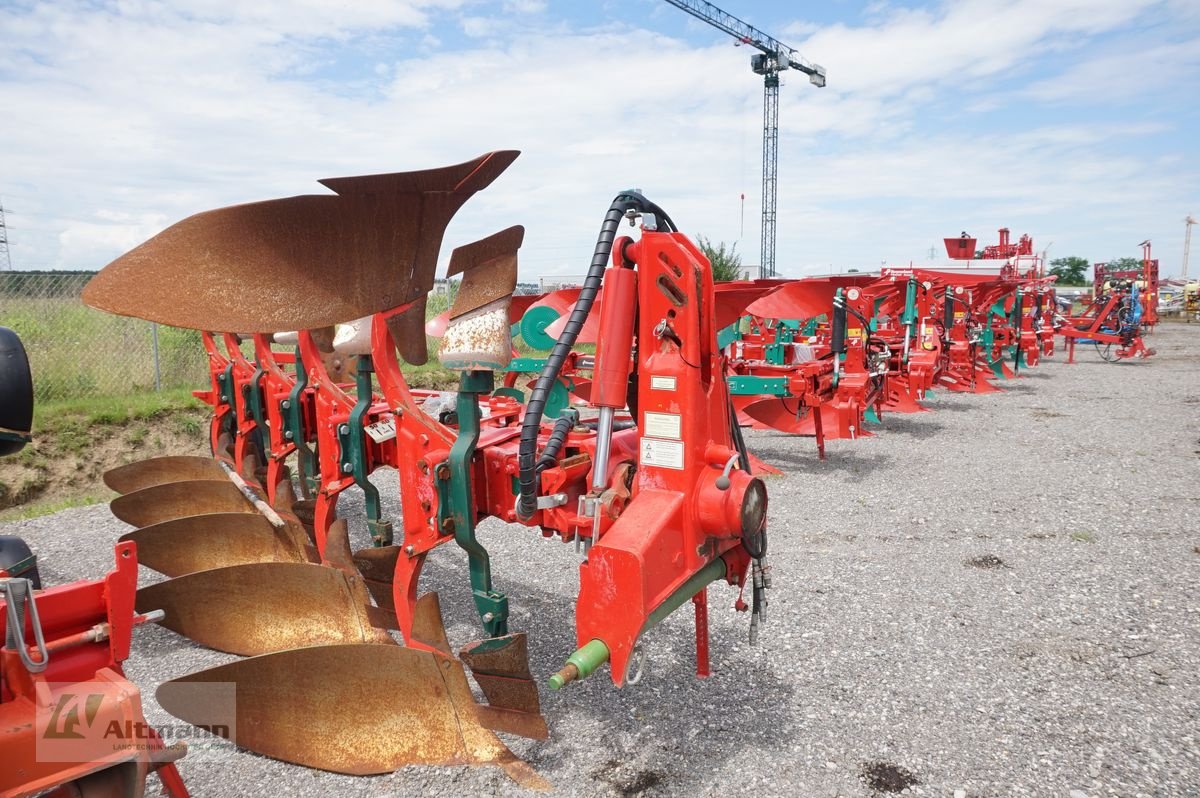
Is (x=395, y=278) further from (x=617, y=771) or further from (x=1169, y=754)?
(x=1169, y=754)

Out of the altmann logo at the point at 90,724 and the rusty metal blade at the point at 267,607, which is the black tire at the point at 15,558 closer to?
the altmann logo at the point at 90,724

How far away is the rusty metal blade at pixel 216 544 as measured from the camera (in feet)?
13.7

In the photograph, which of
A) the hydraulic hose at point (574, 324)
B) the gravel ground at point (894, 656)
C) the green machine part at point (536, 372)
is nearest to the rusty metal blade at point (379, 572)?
the gravel ground at point (894, 656)

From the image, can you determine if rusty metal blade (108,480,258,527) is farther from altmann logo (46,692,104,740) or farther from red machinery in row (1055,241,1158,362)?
red machinery in row (1055,241,1158,362)

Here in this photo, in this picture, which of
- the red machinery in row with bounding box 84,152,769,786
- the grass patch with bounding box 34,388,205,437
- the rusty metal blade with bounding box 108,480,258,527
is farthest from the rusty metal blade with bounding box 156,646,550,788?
the grass patch with bounding box 34,388,205,437

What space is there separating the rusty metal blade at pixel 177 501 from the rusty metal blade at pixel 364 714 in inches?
111

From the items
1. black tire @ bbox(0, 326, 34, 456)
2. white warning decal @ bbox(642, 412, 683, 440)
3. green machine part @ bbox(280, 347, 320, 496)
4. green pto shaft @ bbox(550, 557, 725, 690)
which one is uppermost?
black tire @ bbox(0, 326, 34, 456)

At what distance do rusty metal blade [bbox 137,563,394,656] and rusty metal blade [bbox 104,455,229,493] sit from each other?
7.05 feet

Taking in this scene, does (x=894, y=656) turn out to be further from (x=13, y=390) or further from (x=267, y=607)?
(x=13, y=390)

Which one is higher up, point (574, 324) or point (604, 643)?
point (574, 324)

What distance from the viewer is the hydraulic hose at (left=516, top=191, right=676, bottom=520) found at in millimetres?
2299

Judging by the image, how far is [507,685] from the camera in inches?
107

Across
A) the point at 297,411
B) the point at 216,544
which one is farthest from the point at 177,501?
the point at 297,411

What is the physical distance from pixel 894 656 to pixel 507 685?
6.31ft
